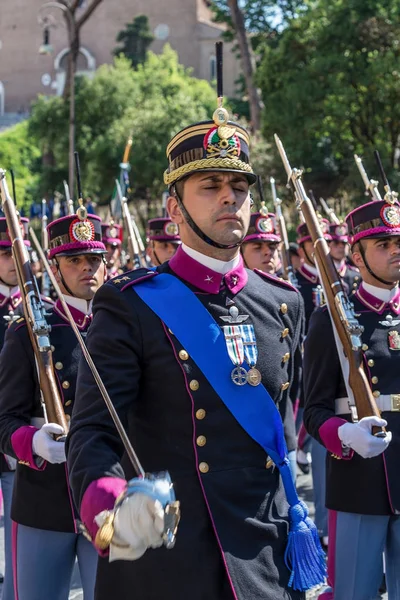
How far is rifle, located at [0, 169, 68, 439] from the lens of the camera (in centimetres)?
412

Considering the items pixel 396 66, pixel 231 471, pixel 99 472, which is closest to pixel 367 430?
pixel 231 471

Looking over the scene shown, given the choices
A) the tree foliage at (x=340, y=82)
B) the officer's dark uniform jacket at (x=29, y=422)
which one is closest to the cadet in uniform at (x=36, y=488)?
the officer's dark uniform jacket at (x=29, y=422)

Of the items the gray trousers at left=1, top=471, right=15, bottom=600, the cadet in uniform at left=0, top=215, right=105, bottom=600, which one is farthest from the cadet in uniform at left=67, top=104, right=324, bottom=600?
the gray trousers at left=1, top=471, right=15, bottom=600

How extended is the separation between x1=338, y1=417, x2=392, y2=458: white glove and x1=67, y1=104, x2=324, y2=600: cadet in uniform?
2.03 ft

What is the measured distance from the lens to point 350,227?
17.0 ft

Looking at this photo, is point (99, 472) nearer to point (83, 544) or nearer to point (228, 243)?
point (228, 243)

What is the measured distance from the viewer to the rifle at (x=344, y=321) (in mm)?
3961

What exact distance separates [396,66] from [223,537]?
19.1 metres

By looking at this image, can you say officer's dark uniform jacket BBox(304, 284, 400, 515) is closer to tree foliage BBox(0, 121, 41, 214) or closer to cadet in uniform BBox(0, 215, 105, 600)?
cadet in uniform BBox(0, 215, 105, 600)

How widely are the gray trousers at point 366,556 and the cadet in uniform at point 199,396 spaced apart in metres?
1.60

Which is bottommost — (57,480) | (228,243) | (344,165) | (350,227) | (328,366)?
(57,480)

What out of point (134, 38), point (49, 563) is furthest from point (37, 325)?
point (134, 38)

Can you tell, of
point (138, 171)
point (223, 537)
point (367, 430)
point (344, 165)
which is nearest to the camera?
point (223, 537)

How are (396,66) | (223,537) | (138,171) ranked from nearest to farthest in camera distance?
(223,537) < (396,66) < (138,171)
